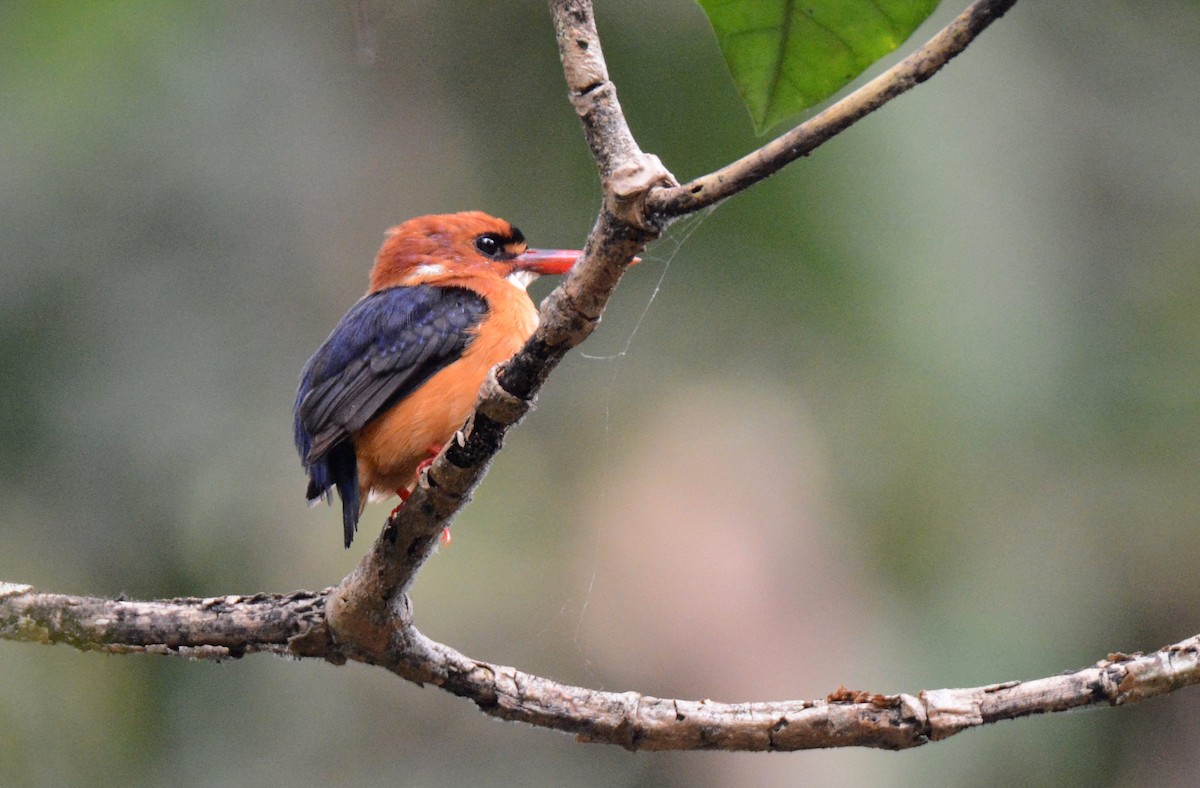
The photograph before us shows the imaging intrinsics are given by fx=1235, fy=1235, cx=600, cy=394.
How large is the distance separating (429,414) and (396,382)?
14 centimetres

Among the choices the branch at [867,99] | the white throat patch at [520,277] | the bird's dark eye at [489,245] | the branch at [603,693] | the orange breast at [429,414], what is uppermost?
the branch at [867,99]

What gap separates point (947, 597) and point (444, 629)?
2162 millimetres

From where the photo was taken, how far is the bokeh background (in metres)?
4.85

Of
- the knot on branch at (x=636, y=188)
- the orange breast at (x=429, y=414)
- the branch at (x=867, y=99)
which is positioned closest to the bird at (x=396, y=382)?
the orange breast at (x=429, y=414)

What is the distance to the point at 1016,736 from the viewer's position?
490 centimetres

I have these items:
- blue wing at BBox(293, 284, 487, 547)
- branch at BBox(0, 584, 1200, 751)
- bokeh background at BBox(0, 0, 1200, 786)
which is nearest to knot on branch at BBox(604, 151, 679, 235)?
branch at BBox(0, 584, 1200, 751)

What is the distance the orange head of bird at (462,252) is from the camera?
12.6 ft

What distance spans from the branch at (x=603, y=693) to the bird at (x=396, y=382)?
0.49m

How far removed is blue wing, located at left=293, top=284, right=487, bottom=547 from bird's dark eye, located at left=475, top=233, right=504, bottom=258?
44 centimetres

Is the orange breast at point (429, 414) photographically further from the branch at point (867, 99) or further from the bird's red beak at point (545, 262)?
the branch at point (867, 99)

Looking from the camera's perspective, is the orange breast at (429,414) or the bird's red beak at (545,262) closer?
the orange breast at (429,414)

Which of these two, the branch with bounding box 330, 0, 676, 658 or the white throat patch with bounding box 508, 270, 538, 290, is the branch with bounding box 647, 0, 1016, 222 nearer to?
the branch with bounding box 330, 0, 676, 658

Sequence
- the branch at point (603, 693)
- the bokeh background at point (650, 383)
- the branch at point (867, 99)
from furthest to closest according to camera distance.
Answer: the bokeh background at point (650, 383) → the branch at point (603, 693) → the branch at point (867, 99)

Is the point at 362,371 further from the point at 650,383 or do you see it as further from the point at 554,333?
the point at 650,383
